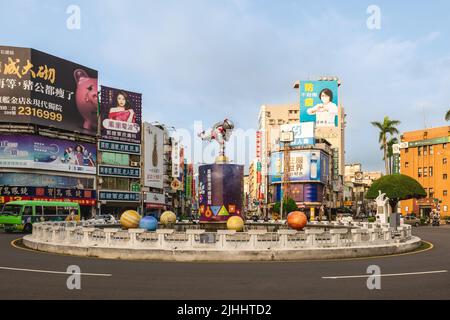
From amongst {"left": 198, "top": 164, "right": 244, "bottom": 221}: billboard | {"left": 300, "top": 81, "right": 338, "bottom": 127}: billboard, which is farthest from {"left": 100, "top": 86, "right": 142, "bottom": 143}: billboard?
{"left": 198, "top": 164, "right": 244, "bottom": 221}: billboard

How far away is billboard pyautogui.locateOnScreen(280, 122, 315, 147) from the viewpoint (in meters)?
96.9

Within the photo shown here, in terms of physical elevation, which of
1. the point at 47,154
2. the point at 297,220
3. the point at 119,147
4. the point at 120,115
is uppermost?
the point at 120,115

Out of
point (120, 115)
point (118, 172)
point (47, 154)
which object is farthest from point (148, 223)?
point (120, 115)

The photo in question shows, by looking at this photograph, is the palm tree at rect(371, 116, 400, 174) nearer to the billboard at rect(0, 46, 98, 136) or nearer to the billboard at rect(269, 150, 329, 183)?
the billboard at rect(269, 150, 329, 183)

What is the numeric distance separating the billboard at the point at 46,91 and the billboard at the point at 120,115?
3148 millimetres

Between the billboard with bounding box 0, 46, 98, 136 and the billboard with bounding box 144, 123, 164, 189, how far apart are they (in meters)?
14.6

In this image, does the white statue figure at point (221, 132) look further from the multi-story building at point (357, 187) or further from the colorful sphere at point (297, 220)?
the multi-story building at point (357, 187)

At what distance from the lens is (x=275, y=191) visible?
101562mm

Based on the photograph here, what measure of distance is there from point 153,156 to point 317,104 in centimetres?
4367

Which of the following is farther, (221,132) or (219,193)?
(221,132)

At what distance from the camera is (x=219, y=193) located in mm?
39406

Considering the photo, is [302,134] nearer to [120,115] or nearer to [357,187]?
[120,115]

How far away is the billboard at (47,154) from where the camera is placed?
66938mm
